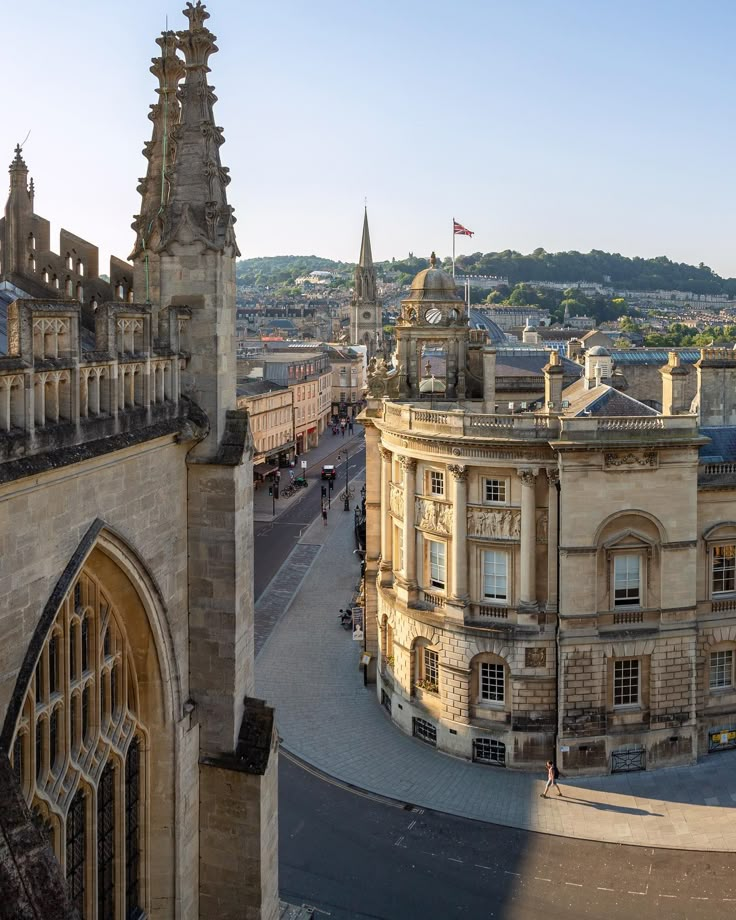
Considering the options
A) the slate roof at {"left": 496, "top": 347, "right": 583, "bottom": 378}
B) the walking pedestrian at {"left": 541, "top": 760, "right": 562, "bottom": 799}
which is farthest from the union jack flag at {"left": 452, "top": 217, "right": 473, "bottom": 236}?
the walking pedestrian at {"left": 541, "top": 760, "right": 562, "bottom": 799}

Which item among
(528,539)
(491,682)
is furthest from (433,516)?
(491,682)

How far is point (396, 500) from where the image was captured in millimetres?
41188

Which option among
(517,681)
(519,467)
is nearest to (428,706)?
(517,681)

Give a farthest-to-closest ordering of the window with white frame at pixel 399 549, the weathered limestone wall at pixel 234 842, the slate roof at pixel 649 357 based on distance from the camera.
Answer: the slate roof at pixel 649 357 → the window with white frame at pixel 399 549 → the weathered limestone wall at pixel 234 842

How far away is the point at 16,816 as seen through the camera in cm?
884

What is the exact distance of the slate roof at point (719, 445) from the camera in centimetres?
3869

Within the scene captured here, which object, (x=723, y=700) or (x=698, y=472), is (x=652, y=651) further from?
(x=698, y=472)

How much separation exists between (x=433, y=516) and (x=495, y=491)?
2.80 meters

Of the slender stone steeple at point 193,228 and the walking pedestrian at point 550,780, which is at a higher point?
the slender stone steeple at point 193,228

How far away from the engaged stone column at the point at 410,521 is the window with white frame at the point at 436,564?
72cm

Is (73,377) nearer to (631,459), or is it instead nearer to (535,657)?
(631,459)

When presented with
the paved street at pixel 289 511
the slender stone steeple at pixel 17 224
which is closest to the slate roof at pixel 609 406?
the slender stone steeple at pixel 17 224

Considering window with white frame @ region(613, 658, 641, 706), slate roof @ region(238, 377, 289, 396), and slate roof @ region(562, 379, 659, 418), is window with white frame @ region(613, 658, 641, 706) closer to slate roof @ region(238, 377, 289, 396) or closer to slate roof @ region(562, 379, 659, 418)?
slate roof @ region(562, 379, 659, 418)

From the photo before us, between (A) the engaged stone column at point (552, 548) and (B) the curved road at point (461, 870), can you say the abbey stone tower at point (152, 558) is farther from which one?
(A) the engaged stone column at point (552, 548)
